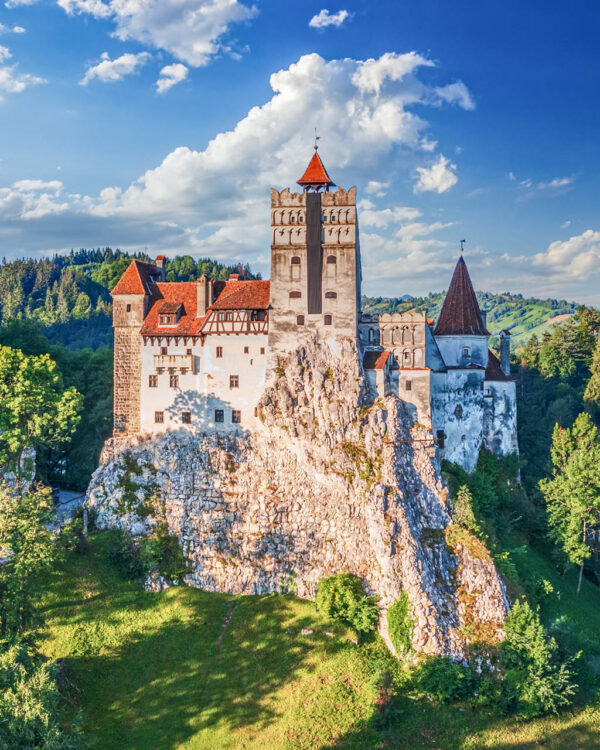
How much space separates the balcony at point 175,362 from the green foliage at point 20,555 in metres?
19.0

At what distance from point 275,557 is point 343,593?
6590 mm

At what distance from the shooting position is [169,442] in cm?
5616

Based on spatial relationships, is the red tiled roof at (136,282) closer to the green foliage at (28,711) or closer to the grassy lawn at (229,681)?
the grassy lawn at (229,681)

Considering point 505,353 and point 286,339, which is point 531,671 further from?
point 505,353

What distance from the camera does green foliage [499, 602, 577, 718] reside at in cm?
4331

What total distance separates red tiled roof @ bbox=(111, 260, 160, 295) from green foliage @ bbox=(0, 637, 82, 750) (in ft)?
112

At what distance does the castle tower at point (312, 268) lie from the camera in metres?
54.3

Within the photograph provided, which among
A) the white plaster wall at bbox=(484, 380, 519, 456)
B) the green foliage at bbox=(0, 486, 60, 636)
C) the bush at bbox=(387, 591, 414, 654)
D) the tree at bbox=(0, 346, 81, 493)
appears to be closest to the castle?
the white plaster wall at bbox=(484, 380, 519, 456)

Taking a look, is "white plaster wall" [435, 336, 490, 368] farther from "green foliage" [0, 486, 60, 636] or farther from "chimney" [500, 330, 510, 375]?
"green foliage" [0, 486, 60, 636]

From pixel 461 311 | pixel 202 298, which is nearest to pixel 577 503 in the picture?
pixel 461 311

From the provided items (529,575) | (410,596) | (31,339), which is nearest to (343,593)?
(410,596)

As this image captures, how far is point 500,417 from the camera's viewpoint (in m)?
61.5

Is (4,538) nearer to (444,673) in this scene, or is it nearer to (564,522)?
(444,673)

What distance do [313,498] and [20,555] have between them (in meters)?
22.9
